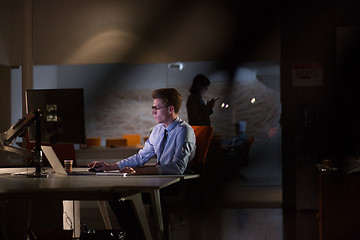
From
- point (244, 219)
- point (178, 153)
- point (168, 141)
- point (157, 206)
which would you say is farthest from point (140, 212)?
point (244, 219)

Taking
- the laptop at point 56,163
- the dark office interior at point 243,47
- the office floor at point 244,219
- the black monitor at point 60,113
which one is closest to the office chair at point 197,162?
the laptop at point 56,163

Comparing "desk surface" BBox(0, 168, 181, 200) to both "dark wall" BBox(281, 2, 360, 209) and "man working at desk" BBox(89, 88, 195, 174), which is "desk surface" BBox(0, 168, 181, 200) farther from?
"dark wall" BBox(281, 2, 360, 209)

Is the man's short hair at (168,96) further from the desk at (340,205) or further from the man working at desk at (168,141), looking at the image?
the desk at (340,205)

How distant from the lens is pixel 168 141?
13.2 feet

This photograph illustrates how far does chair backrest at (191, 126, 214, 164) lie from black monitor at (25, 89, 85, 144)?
3.61 ft

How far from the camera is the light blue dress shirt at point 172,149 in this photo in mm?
3700

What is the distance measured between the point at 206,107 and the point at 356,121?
1863 mm

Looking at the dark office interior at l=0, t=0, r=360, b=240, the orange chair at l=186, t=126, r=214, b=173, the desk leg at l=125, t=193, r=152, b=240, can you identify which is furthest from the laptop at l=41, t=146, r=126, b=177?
the dark office interior at l=0, t=0, r=360, b=240

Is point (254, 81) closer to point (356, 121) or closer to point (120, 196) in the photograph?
point (356, 121)

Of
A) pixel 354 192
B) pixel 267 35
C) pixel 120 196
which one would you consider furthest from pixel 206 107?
pixel 120 196

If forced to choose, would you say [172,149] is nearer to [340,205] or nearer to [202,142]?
[202,142]

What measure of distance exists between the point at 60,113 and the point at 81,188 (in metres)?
0.98

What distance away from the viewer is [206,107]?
6.84 m

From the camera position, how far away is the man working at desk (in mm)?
3758
